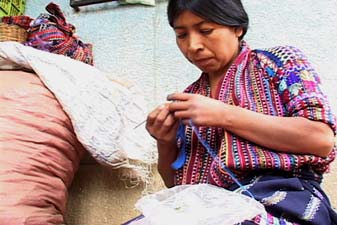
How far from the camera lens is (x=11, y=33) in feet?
4.79

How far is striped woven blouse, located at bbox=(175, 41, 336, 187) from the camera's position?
777mm

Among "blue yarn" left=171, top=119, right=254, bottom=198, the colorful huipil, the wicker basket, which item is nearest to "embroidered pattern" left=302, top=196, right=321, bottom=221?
the colorful huipil

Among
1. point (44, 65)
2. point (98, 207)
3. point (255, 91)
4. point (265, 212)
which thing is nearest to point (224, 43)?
point (255, 91)

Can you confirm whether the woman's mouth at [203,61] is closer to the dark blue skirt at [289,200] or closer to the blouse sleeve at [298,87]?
the blouse sleeve at [298,87]

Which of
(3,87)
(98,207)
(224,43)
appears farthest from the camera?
(98,207)

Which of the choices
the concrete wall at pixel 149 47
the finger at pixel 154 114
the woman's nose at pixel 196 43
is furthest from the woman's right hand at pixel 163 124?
the concrete wall at pixel 149 47

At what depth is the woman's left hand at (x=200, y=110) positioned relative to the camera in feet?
2.61

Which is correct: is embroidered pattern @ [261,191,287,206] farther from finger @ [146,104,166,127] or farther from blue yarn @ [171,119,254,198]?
finger @ [146,104,166,127]

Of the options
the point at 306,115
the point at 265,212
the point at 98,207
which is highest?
the point at 306,115

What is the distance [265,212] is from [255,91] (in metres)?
0.26

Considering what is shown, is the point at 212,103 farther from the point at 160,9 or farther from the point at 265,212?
the point at 160,9

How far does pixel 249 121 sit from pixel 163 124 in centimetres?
19

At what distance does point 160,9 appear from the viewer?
63.8 inches

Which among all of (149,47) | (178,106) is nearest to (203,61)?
(178,106)
